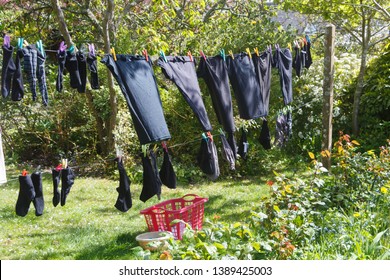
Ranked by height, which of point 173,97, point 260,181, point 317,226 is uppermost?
point 173,97

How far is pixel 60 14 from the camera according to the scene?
702cm

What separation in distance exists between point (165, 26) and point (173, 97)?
2747 mm

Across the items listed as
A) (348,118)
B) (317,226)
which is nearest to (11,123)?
(348,118)

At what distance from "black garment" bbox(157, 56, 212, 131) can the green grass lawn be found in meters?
1.48

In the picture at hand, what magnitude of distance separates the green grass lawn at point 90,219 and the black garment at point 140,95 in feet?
3.99

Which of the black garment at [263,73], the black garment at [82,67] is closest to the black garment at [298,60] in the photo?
the black garment at [263,73]

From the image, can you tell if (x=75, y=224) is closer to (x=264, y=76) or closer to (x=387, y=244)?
(x=264, y=76)

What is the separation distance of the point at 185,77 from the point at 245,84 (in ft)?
2.60

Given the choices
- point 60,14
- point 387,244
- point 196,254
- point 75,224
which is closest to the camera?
point 196,254

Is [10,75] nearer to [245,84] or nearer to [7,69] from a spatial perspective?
[7,69]

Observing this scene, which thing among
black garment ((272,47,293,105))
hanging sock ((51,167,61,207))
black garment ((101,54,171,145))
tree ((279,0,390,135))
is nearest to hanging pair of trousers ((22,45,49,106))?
black garment ((101,54,171,145))

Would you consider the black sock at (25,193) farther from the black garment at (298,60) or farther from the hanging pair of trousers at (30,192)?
the black garment at (298,60)

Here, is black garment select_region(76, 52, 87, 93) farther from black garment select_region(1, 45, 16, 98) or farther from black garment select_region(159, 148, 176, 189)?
black garment select_region(159, 148, 176, 189)

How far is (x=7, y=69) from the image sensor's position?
3.98 metres
